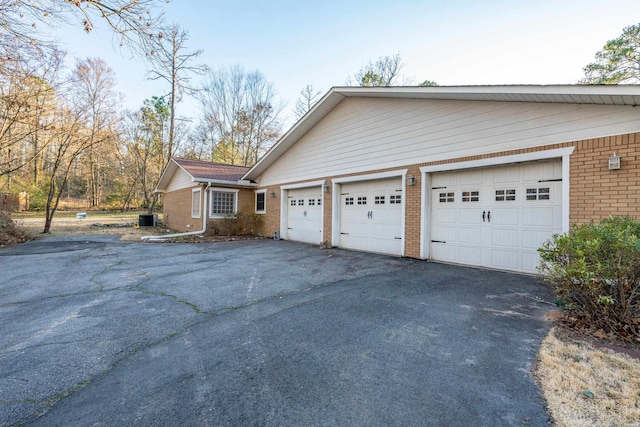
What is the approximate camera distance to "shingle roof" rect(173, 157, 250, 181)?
13273mm

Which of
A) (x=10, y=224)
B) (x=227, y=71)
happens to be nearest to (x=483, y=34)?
(x=10, y=224)

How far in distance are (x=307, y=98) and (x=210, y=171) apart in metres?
12.4

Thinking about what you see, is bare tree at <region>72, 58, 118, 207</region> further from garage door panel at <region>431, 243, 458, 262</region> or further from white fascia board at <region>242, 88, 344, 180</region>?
garage door panel at <region>431, 243, 458, 262</region>

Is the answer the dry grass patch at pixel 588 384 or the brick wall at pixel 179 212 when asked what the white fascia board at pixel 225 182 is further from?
the dry grass patch at pixel 588 384

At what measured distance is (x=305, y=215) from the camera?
1149 centimetres

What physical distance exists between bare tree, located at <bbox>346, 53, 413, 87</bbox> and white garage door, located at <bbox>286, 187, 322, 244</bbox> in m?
12.9

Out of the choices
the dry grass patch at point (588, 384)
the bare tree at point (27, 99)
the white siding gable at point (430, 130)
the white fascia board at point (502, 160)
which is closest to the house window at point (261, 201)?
the white siding gable at point (430, 130)

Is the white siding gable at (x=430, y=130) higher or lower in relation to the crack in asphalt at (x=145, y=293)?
higher

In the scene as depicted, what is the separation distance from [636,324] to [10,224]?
681 inches

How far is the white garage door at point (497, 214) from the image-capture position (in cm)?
560

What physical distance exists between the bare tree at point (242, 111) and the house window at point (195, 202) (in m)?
11.2

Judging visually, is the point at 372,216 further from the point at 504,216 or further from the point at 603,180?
the point at 603,180

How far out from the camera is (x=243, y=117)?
981 inches

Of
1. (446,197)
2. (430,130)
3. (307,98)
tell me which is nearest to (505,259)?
(446,197)
